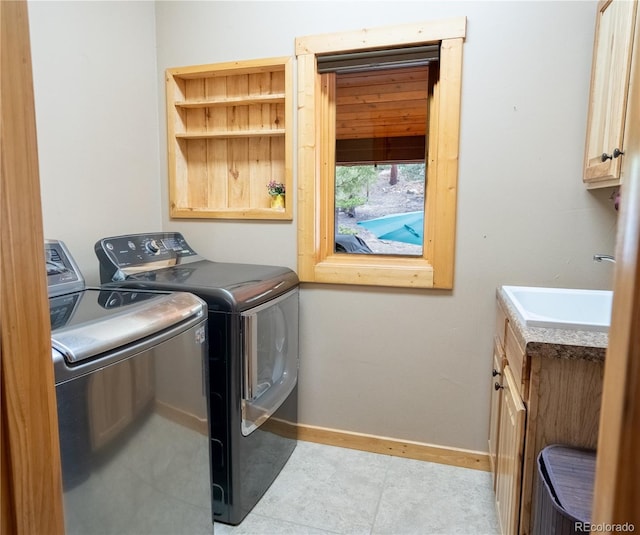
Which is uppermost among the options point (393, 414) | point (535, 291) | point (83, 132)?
point (83, 132)

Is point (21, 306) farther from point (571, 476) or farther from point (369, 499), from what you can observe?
point (369, 499)

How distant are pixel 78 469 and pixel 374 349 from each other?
1557mm

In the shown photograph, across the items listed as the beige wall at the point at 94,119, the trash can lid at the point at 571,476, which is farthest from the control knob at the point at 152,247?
the trash can lid at the point at 571,476

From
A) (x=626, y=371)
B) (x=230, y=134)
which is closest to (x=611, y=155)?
(x=626, y=371)

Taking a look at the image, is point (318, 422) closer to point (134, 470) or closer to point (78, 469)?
point (134, 470)

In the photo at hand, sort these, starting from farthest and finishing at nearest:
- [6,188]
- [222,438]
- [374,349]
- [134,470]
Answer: [374,349] < [222,438] < [134,470] < [6,188]

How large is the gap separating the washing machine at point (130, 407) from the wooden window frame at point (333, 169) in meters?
0.97

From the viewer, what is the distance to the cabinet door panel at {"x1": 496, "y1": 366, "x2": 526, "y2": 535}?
1.25 m

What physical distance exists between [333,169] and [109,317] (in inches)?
60.8

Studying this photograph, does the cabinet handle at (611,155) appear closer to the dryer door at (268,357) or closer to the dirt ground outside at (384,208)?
the dirt ground outside at (384,208)

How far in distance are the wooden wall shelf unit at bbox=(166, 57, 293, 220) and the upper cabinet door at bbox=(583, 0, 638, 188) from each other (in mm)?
1415

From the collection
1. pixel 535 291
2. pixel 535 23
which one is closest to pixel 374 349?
pixel 535 291

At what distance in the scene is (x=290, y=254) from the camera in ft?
7.70

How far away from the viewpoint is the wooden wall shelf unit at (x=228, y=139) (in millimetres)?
2354
